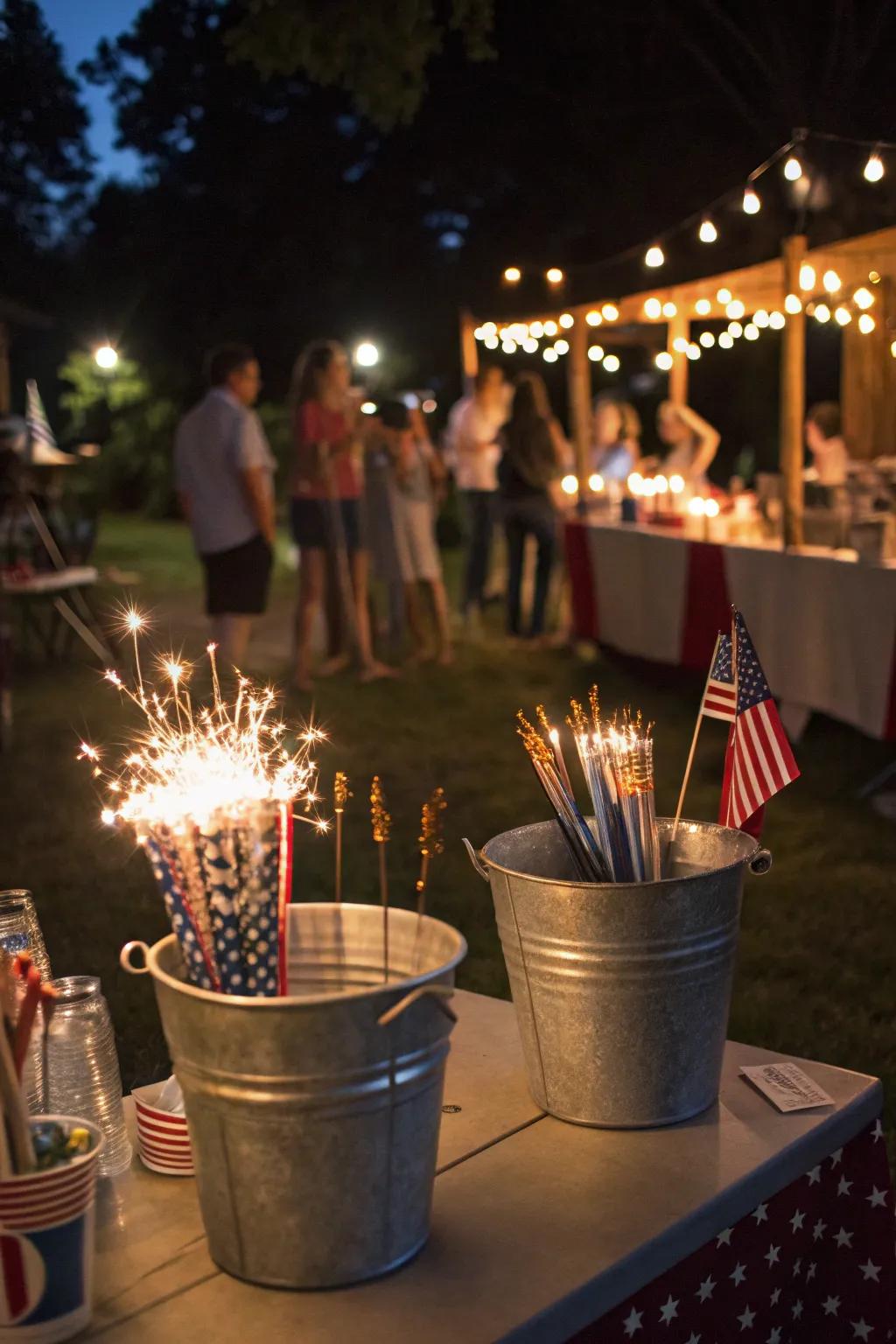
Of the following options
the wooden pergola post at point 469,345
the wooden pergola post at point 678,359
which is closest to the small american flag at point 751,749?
the wooden pergola post at point 678,359

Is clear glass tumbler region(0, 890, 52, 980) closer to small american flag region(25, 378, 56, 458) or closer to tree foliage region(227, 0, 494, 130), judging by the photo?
small american flag region(25, 378, 56, 458)

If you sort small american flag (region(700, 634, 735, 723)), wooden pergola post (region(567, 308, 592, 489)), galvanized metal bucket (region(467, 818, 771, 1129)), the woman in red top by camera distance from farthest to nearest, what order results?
wooden pergola post (region(567, 308, 592, 489)) < the woman in red top < small american flag (region(700, 634, 735, 723)) < galvanized metal bucket (region(467, 818, 771, 1129))

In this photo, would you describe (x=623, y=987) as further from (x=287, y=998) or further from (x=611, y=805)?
(x=287, y=998)

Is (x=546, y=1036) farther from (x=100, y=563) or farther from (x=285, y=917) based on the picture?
(x=100, y=563)

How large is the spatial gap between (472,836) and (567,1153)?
3.85 meters

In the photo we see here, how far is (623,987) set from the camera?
170cm

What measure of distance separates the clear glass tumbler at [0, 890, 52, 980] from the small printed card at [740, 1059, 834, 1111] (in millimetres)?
931

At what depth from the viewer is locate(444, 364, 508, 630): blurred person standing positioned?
1057 centimetres

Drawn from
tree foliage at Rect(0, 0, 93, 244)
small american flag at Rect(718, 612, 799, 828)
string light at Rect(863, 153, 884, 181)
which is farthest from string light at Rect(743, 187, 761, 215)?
tree foliage at Rect(0, 0, 93, 244)

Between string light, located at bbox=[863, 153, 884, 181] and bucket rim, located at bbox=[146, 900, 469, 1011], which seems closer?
bucket rim, located at bbox=[146, 900, 469, 1011]

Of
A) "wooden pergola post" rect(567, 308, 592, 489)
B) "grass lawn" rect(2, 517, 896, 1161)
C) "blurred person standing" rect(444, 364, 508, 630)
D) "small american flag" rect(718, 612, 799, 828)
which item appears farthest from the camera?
"blurred person standing" rect(444, 364, 508, 630)

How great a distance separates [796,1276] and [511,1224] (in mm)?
478

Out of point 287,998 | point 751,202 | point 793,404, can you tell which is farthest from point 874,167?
point 287,998

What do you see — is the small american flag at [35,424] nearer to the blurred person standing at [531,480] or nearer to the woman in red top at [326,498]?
the woman in red top at [326,498]
